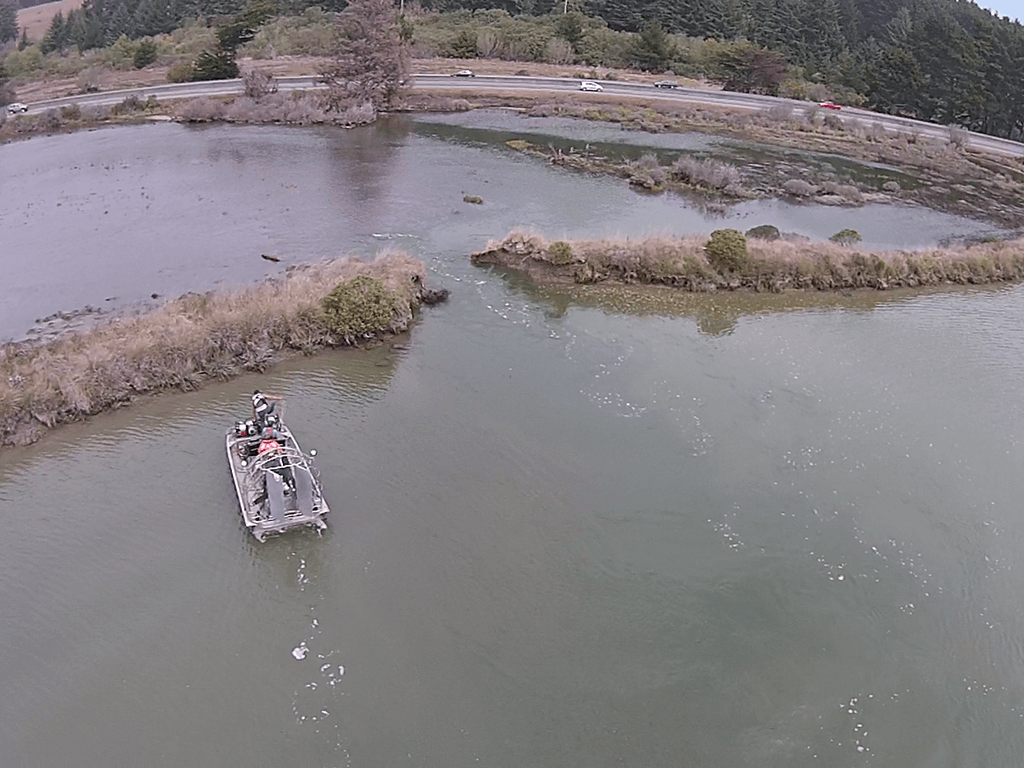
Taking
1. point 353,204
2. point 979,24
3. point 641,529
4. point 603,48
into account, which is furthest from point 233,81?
point 979,24

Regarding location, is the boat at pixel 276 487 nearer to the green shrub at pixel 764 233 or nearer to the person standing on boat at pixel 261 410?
the person standing on boat at pixel 261 410

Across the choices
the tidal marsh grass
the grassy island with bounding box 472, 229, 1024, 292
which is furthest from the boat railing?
the tidal marsh grass

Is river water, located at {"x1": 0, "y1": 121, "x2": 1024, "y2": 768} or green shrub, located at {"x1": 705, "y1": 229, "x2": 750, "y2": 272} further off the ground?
green shrub, located at {"x1": 705, "y1": 229, "x2": 750, "y2": 272}

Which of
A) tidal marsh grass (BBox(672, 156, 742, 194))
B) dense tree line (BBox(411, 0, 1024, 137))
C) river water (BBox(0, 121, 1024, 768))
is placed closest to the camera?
river water (BBox(0, 121, 1024, 768))

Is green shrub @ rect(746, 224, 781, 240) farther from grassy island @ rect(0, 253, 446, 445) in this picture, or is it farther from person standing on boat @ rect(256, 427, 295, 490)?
person standing on boat @ rect(256, 427, 295, 490)

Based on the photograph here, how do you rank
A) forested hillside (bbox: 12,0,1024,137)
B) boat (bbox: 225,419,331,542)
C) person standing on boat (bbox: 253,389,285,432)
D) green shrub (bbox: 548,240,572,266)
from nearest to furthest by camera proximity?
boat (bbox: 225,419,331,542) → person standing on boat (bbox: 253,389,285,432) → green shrub (bbox: 548,240,572,266) → forested hillside (bbox: 12,0,1024,137)

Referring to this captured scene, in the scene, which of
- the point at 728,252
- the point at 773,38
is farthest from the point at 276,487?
the point at 773,38

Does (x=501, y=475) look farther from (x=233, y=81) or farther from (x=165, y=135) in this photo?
(x=233, y=81)

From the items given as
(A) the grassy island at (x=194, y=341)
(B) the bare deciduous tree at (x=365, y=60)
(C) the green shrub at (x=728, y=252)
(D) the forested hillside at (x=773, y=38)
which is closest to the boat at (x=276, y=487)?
(A) the grassy island at (x=194, y=341)
